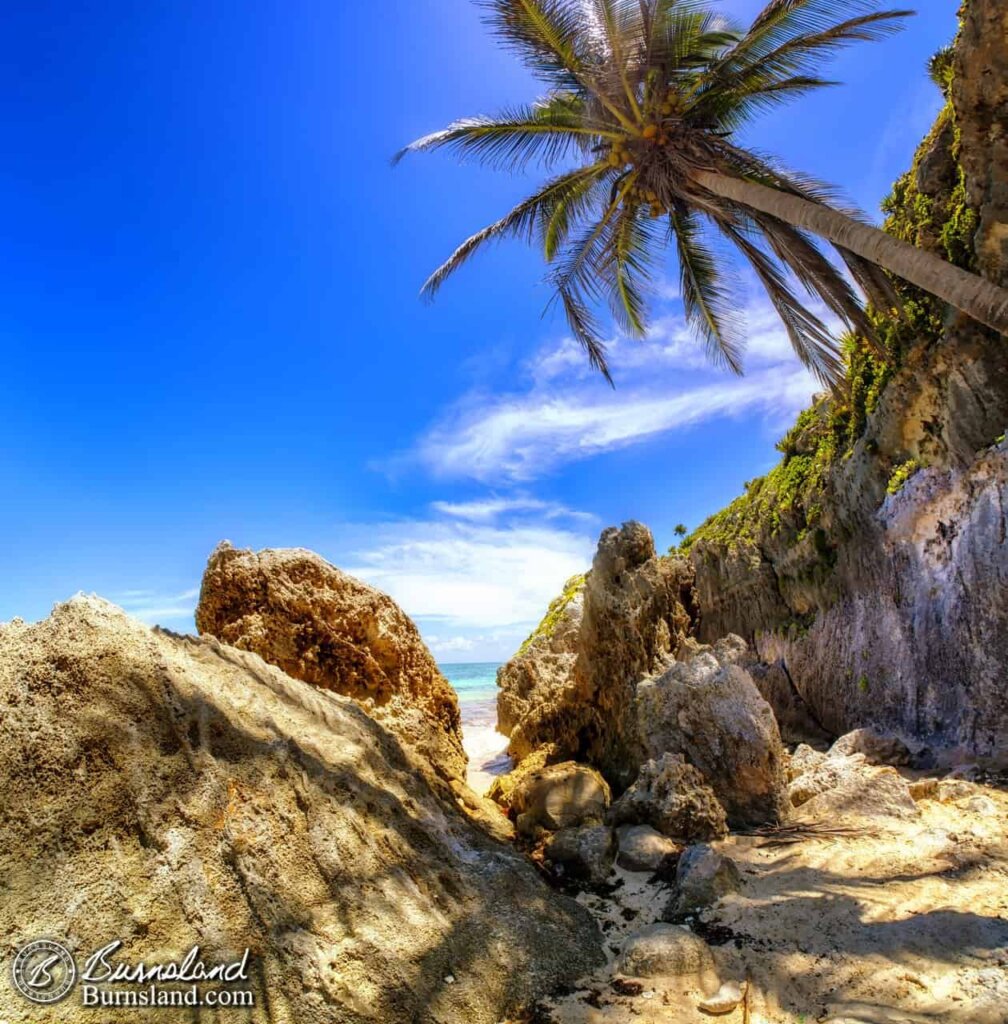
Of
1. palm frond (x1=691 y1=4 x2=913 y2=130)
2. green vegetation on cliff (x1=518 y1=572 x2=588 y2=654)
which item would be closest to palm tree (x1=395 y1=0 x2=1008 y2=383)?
palm frond (x1=691 y1=4 x2=913 y2=130)

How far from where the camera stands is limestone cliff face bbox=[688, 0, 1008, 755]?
6.50 m

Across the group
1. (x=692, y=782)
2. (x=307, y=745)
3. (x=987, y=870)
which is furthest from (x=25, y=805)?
(x=987, y=870)

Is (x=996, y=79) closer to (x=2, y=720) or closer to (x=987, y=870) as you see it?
(x=987, y=870)

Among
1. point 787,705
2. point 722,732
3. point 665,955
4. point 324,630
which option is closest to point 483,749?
point 787,705

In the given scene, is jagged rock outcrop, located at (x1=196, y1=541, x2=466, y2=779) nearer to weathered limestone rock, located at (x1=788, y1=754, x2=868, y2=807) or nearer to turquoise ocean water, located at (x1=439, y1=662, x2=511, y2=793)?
turquoise ocean water, located at (x1=439, y1=662, x2=511, y2=793)

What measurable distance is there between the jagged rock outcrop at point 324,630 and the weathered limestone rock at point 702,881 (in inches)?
92.3

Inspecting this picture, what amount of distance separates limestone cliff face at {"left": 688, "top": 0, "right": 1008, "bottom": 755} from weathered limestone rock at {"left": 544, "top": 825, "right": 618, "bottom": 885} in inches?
197

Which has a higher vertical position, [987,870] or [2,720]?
[2,720]

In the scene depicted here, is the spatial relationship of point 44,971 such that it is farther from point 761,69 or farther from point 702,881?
point 761,69

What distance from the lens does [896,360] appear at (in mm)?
8375

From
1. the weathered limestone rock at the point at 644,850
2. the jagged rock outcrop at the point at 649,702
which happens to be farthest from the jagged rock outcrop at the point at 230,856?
the jagged rock outcrop at the point at 649,702

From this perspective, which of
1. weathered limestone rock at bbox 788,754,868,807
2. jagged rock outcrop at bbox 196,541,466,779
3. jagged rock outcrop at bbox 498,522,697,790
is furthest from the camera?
jagged rock outcrop at bbox 498,522,697,790

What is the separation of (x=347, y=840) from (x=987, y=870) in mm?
4279

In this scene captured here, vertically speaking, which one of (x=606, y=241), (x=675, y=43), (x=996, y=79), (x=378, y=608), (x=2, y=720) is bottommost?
(x=2, y=720)
